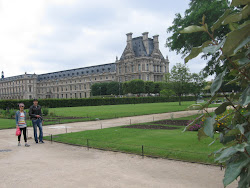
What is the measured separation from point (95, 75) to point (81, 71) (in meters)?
11.3

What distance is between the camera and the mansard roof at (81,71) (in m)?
106

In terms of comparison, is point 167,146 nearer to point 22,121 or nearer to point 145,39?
point 22,121

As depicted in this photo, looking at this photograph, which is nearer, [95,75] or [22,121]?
[22,121]

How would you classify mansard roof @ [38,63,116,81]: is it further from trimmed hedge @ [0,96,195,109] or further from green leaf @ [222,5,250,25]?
green leaf @ [222,5,250,25]

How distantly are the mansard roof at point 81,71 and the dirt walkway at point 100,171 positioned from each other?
316 ft

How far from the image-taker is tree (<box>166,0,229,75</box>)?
14977mm

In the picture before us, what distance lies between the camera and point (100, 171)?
207 inches

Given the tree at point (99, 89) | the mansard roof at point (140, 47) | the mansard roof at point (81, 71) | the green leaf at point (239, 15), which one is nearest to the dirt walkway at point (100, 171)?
the green leaf at point (239, 15)

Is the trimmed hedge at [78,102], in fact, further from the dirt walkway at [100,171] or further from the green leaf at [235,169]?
the green leaf at [235,169]

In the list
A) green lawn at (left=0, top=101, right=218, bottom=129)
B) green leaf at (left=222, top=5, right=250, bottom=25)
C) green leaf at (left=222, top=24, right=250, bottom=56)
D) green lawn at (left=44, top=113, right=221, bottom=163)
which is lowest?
green lawn at (left=44, top=113, right=221, bottom=163)

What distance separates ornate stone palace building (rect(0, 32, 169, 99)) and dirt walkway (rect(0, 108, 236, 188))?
85.7 metres

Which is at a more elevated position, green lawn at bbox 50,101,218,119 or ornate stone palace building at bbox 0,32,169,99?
ornate stone palace building at bbox 0,32,169,99

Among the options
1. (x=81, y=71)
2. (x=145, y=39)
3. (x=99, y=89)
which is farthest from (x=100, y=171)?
(x=81, y=71)

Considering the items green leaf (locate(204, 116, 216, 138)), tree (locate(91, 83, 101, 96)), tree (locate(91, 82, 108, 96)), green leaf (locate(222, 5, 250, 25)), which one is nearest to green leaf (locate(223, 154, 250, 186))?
green leaf (locate(204, 116, 216, 138))
